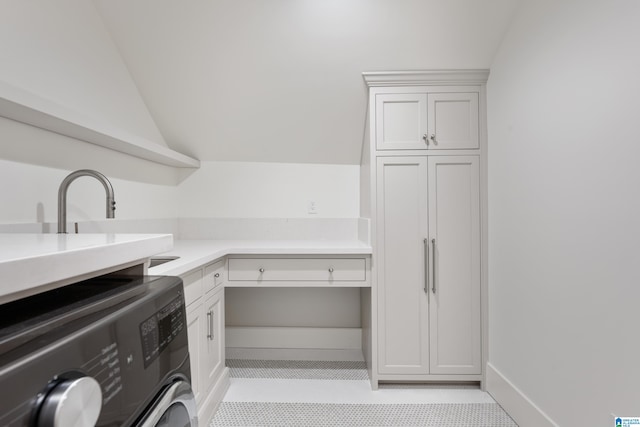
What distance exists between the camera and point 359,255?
208cm

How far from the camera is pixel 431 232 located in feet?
6.75

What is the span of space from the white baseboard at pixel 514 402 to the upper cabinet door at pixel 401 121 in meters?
1.44

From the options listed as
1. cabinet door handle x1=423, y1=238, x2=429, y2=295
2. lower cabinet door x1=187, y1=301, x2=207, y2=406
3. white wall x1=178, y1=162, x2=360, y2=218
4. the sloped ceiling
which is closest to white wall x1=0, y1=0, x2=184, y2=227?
the sloped ceiling

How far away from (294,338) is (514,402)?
1.50 meters

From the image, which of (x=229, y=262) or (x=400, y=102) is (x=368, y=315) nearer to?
(x=229, y=262)

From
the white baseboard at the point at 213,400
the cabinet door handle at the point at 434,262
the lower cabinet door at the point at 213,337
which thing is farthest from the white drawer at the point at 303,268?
the white baseboard at the point at 213,400

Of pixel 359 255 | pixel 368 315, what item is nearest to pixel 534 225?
pixel 359 255

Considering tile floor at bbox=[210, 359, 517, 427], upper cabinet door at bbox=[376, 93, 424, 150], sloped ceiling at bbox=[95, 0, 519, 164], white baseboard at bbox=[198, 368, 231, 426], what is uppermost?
sloped ceiling at bbox=[95, 0, 519, 164]

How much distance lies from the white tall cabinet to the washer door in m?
1.51

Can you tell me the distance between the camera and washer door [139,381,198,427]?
1.78 ft

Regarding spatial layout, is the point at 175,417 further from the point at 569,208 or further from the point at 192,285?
the point at 569,208

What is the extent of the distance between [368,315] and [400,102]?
1.41 metres

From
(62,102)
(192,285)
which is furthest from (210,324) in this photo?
(62,102)

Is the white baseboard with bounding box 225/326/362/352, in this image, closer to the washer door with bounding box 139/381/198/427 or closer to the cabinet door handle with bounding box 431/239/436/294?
the cabinet door handle with bounding box 431/239/436/294
